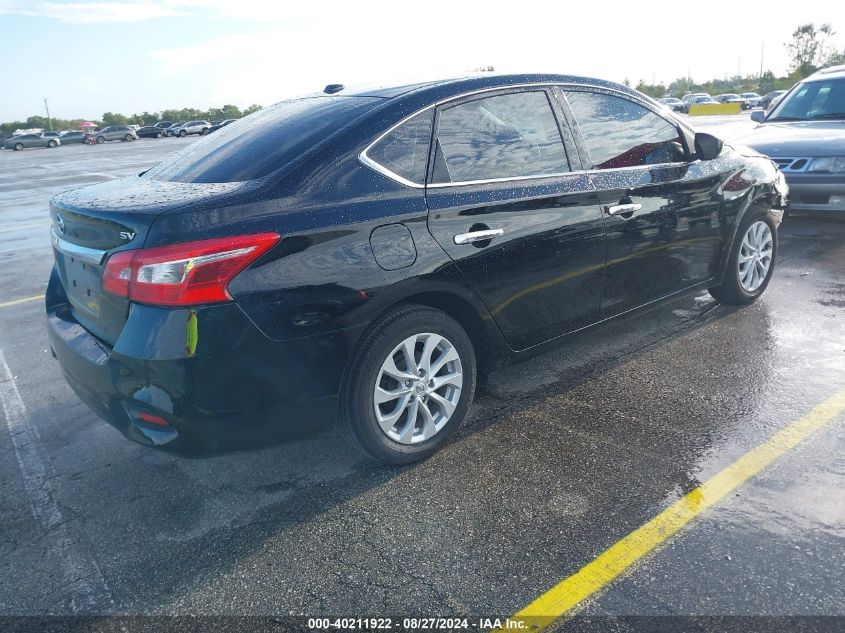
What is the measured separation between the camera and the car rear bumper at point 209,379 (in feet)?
8.70

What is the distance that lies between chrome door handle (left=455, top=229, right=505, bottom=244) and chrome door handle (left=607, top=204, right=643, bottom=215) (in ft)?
2.71

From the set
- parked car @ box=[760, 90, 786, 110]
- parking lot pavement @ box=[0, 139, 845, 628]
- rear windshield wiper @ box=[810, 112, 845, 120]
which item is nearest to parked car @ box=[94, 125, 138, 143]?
parked car @ box=[760, 90, 786, 110]

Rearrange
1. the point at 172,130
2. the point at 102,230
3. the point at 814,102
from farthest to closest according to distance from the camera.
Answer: the point at 172,130 < the point at 814,102 < the point at 102,230

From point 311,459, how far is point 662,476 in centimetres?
163

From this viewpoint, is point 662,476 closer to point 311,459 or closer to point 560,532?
point 560,532

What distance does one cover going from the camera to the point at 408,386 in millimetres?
3225

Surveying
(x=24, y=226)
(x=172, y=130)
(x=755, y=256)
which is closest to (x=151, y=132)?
(x=172, y=130)

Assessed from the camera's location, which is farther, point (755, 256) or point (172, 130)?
point (172, 130)

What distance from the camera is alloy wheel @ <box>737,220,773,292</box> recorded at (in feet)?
16.8

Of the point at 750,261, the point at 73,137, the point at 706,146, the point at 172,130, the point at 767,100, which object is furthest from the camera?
the point at 172,130

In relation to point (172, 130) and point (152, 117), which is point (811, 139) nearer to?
point (172, 130)

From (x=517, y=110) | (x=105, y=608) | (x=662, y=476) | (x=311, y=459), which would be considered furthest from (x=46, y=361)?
(x=662, y=476)

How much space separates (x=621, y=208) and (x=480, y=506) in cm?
191

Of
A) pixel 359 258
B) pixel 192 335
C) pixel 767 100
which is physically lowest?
pixel 192 335
